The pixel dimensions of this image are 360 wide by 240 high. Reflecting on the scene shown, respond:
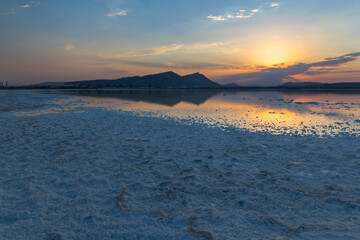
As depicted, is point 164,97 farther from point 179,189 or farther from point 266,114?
point 179,189

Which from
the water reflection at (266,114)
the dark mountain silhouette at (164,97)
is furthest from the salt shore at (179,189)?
the dark mountain silhouette at (164,97)

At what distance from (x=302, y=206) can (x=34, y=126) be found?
14026 mm

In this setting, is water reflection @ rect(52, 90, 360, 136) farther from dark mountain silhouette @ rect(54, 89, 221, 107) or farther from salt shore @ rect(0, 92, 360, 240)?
dark mountain silhouette @ rect(54, 89, 221, 107)

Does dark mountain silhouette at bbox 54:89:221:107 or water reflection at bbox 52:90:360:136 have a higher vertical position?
dark mountain silhouette at bbox 54:89:221:107

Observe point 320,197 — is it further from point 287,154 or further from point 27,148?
point 27,148

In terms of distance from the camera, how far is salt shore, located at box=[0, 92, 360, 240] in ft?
12.1

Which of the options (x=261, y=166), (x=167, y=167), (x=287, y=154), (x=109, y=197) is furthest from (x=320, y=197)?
(x=109, y=197)

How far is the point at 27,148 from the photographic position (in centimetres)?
824

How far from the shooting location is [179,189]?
5.12 metres

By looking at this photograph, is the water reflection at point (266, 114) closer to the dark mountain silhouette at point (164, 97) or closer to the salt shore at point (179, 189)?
the salt shore at point (179, 189)

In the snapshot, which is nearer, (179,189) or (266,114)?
(179,189)

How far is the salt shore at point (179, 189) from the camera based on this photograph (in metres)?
3.69

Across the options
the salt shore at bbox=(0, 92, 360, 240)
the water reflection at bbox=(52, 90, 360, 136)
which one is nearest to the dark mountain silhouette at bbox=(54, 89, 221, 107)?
the water reflection at bbox=(52, 90, 360, 136)

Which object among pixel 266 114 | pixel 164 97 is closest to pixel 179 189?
pixel 266 114
